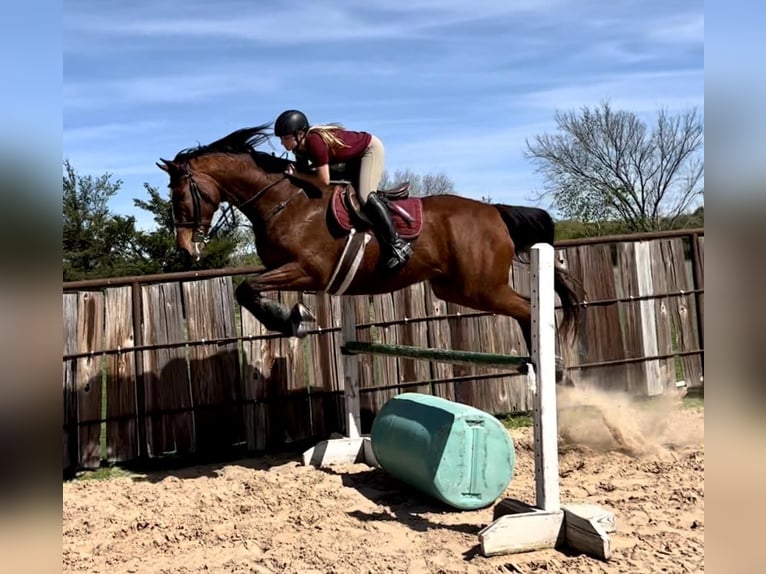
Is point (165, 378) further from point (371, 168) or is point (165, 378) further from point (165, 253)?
point (165, 253)

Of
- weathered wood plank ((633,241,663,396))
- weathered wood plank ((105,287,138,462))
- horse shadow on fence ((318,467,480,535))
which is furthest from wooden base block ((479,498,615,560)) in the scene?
weathered wood plank ((633,241,663,396))

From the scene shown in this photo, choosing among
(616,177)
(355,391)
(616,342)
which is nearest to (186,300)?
(355,391)

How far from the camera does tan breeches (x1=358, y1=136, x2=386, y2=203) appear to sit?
535 cm

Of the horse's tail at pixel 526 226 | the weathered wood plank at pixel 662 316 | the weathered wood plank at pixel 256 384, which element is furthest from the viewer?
the weathered wood plank at pixel 662 316

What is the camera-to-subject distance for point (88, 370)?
618 cm

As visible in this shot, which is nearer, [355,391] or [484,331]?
[355,391]

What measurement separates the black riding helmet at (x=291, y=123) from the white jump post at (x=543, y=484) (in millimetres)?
2171

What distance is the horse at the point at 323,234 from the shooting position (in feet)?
17.1

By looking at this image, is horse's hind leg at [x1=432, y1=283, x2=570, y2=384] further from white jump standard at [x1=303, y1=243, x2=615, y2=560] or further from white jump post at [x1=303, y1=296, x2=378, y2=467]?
white jump standard at [x1=303, y1=243, x2=615, y2=560]

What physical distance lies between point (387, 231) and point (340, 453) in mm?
2006

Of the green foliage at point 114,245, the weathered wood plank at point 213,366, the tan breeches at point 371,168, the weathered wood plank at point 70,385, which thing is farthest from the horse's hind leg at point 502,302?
the green foliage at point 114,245

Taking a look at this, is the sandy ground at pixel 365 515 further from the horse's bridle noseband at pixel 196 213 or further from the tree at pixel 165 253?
the tree at pixel 165 253

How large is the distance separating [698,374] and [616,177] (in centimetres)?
2462

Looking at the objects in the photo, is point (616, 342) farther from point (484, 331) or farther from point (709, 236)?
point (709, 236)
